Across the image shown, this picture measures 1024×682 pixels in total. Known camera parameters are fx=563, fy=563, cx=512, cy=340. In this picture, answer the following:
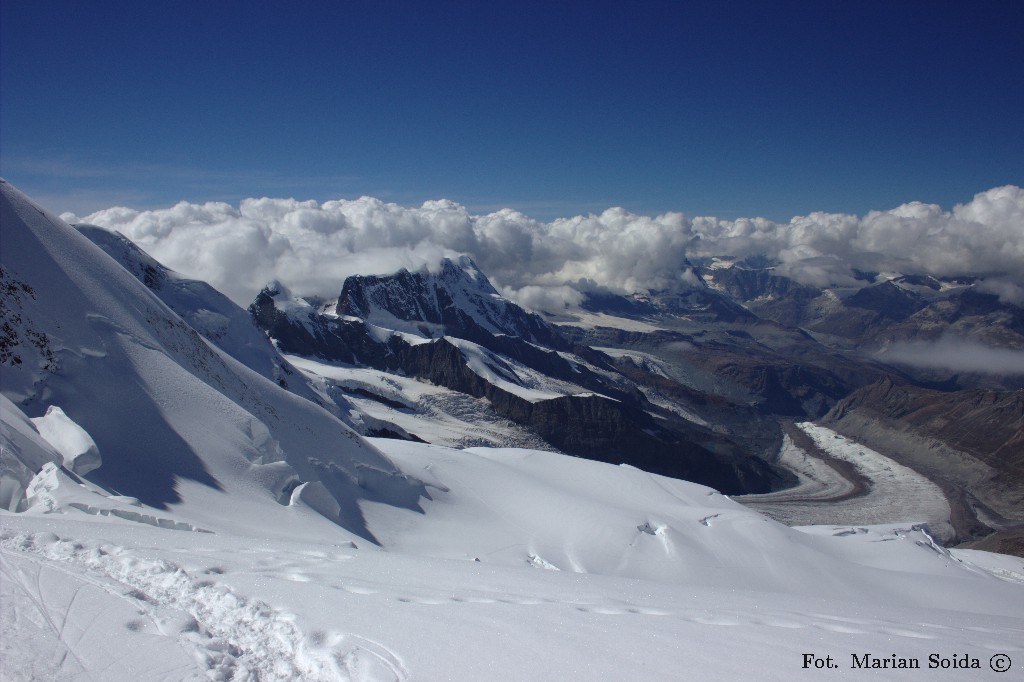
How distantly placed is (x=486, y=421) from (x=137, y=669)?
585 feet

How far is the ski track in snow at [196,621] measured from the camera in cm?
837

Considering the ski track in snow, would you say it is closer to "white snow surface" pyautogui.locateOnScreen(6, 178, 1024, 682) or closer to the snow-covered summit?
"white snow surface" pyautogui.locateOnScreen(6, 178, 1024, 682)

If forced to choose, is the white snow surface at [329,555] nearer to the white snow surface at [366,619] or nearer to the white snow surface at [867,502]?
the white snow surface at [366,619]

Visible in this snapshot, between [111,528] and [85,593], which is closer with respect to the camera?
[85,593]

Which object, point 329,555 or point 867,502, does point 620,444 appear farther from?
point 329,555

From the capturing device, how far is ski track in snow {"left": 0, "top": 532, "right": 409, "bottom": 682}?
27.5 feet

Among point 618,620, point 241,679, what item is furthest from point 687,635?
point 241,679

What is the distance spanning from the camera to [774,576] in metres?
38.7

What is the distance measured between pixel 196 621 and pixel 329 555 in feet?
19.1

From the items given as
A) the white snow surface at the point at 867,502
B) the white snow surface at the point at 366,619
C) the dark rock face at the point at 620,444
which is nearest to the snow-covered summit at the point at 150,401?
the white snow surface at the point at 366,619

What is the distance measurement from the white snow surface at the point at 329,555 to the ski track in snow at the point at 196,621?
0.15 ft

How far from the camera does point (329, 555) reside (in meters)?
15.1

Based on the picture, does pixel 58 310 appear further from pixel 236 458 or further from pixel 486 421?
pixel 486 421

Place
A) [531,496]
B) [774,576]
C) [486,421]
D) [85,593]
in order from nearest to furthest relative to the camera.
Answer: [85,593]
[774,576]
[531,496]
[486,421]
